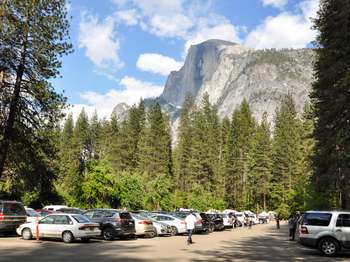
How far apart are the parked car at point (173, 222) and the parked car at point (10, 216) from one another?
10.7m

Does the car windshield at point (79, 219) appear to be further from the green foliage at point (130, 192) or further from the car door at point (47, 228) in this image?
the green foliage at point (130, 192)

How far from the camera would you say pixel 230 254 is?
20078mm

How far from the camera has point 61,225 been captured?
929 inches

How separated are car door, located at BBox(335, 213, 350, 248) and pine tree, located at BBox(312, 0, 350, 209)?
4449 mm

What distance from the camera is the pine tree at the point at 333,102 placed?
26802mm

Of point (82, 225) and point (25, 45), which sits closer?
point (82, 225)

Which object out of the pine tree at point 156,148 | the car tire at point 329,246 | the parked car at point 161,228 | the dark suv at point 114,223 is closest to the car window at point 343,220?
the car tire at point 329,246

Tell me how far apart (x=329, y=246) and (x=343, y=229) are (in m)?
0.92

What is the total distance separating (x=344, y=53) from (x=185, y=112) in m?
79.7

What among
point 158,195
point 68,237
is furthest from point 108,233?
point 158,195

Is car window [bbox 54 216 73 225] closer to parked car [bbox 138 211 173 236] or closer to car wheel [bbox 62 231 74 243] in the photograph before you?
car wheel [bbox 62 231 74 243]

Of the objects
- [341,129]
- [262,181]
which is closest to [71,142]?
[262,181]

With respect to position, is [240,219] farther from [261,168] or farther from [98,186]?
[261,168]

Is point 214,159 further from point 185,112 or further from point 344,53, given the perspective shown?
point 344,53
